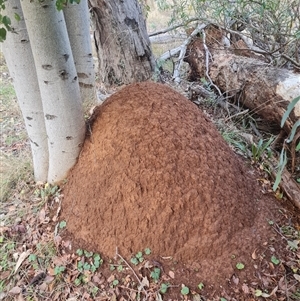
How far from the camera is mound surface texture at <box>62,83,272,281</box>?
1.72 meters

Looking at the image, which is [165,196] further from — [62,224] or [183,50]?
[183,50]

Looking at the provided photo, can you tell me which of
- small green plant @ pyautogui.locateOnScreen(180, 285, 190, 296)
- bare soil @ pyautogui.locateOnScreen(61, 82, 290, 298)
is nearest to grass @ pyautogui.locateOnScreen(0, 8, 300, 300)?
small green plant @ pyautogui.locateOnScreen(180, 285, 190, 296)

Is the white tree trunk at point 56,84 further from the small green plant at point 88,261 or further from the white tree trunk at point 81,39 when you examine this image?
the small green plant at point 88,261

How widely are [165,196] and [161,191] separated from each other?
4cm

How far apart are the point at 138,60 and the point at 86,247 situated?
2.62 meters

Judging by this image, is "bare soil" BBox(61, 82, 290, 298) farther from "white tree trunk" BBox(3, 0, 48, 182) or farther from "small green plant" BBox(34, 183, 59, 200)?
"white tree trunk" BBox(3, 0, 48, 182)

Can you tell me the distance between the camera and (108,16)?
3.54m

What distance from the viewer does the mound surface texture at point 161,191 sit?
1716 millimetres

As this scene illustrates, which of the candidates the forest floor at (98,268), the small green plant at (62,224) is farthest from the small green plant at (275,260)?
the small green plant at (62,224)

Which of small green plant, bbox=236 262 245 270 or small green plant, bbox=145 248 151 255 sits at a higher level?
small green plant, bbox=145 248 151 255

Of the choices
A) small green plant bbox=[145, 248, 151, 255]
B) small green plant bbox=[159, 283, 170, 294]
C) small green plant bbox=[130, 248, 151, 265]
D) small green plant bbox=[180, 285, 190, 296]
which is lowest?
small green plant bbox=[180, 285, 190, 296]

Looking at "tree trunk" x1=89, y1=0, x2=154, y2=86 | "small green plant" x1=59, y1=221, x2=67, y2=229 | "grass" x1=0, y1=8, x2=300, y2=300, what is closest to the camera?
"grass" x1=0, y1=8, x2=300, y2=300

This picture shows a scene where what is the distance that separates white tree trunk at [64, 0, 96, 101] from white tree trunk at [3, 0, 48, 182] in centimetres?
43

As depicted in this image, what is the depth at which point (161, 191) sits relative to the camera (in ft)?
5.73
